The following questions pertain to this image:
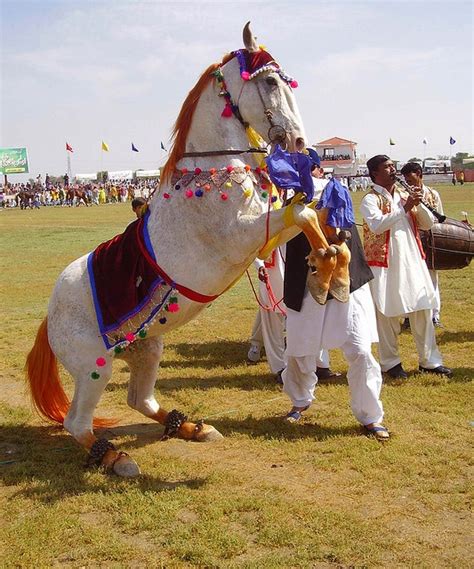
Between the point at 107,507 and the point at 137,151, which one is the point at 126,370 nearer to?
the point at 107,507

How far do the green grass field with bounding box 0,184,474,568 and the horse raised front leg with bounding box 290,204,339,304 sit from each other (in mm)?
1173

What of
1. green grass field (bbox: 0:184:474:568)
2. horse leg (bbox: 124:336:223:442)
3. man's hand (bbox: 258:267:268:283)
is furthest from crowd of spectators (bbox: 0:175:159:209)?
horse leg (bbox: 124:336:223:442)

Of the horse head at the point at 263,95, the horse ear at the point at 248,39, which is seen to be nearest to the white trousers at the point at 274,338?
the horse head at the point at 263,95

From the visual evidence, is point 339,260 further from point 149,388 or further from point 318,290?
point 149,388

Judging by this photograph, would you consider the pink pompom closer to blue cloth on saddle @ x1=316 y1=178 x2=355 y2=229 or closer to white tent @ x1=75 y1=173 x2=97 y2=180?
blue cloth on saddle @ x1=316 y1=178 x2=355 y2=229

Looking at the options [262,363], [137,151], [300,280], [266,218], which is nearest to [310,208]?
[266,218]

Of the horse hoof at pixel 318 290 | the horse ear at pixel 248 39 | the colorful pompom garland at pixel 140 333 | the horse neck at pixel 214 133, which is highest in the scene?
the horse ear at pixel 248 39

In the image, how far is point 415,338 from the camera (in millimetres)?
5809

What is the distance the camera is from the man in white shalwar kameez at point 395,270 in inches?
220

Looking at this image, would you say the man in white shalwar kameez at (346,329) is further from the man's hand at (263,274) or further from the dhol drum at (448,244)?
the dhol drum at (448,244)

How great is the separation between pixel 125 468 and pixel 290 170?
84.1 inches

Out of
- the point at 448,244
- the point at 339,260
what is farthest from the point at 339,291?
the point at 448,244

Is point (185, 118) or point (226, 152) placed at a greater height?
point (185, 118)

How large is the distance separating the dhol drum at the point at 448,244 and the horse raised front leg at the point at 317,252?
3.29 metres
